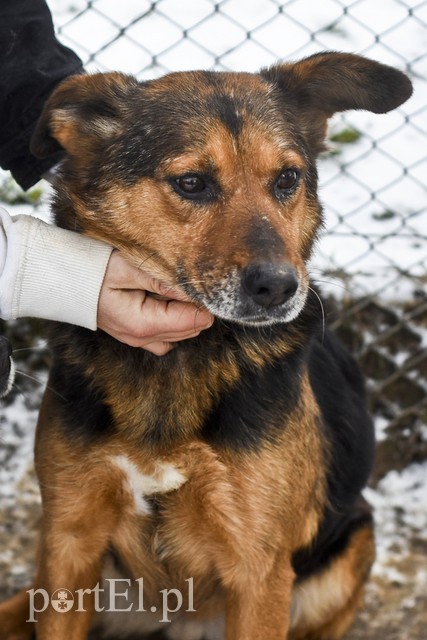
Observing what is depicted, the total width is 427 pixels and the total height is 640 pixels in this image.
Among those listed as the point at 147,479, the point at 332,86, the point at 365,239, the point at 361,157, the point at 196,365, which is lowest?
the point at 365,239

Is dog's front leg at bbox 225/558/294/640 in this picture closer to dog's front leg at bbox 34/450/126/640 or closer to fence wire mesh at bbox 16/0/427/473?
dog's front leg at bbox 34/450/126/640

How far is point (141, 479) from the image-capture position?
3.12m

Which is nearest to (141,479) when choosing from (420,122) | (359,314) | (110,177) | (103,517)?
(103,517)

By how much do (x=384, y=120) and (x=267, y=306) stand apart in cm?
297

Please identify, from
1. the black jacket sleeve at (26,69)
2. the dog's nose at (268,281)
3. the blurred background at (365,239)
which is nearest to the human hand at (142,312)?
the dog's nose at (268,281)

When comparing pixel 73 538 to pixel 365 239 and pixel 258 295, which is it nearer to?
pixel 258 295

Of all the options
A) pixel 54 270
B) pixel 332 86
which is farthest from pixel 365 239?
pixel 54 270

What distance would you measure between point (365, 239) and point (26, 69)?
214cm

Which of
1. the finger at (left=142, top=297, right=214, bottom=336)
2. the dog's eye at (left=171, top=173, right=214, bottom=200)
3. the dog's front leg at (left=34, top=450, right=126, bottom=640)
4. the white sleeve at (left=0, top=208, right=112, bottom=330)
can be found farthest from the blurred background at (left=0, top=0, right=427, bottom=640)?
the dog's eye at (left=171, top=173, right=214, bottom=200)

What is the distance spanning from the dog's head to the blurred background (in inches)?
37.3

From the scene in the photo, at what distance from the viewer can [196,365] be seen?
3.22 m

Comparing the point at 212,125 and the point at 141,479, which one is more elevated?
the point at 212,125

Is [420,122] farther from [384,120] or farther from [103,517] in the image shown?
[103,517]

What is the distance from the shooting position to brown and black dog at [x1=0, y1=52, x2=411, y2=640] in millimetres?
2941
